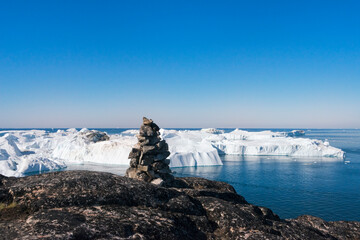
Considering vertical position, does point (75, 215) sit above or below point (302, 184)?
above

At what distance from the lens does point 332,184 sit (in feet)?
151

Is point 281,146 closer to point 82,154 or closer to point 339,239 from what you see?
point 82,154

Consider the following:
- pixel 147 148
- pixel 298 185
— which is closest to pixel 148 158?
pixel 147 148

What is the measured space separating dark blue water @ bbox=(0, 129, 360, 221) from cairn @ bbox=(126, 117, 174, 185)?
18.8 metres

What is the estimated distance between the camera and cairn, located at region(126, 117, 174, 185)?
1992 cm

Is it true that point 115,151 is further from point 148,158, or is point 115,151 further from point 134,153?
point 148,158

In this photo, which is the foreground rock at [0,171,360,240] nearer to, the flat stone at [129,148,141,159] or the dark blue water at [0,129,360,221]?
the flat stone at [129,148,141,159]

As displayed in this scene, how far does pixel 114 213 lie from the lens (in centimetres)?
720

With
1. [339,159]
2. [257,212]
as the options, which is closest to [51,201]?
[257,212]

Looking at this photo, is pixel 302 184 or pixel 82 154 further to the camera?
pixel 82 154

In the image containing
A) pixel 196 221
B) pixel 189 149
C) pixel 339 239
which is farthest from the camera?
pixel 189 149

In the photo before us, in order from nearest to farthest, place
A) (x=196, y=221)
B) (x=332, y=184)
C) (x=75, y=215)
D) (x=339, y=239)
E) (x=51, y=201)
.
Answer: (x=75, y=215) < (x=51, y=201) < (x=196, y=221) < (x=339, y=239) < (x=332, y=184)

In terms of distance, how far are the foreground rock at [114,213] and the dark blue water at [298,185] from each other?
25.5 metres

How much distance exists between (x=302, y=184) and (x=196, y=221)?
45.3 metres
